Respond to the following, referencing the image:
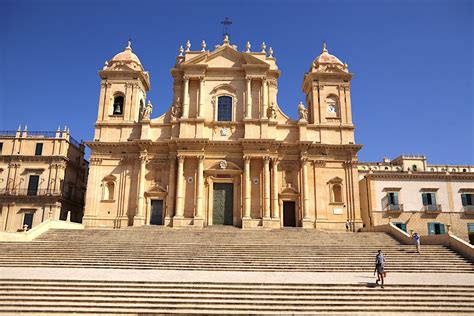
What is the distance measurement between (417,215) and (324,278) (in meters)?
21.4

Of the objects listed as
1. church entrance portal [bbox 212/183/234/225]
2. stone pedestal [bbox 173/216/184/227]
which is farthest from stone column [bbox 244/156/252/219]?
stone pedestal [bbox 173/216/184/227]

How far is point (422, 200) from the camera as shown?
3262 cm

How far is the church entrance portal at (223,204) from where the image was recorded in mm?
28906

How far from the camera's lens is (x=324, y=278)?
14383 mm

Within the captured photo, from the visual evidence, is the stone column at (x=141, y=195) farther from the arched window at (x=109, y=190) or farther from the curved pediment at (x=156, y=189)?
the arched window at (x=109, y=190)

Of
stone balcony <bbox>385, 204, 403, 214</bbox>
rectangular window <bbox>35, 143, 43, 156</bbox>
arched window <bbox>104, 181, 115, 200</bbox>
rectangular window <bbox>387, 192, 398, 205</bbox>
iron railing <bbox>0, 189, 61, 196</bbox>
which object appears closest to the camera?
arched window <bbox>104, 181, 115, 200</bbox>

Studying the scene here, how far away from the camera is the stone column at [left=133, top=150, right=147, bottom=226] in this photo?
91.8ft

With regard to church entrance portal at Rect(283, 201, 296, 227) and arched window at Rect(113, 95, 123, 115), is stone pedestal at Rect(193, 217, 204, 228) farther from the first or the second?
arched window at Rect(113, 95, 123, 115)

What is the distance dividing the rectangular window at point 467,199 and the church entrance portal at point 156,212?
999 inches

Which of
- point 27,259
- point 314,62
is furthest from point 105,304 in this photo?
point 314,62

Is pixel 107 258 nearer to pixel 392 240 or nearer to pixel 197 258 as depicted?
pixel 197 258

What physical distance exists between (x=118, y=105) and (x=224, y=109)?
346 inches

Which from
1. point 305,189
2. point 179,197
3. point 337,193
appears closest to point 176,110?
point 179,197

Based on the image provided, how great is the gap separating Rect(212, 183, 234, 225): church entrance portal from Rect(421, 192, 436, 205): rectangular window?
652 inches
